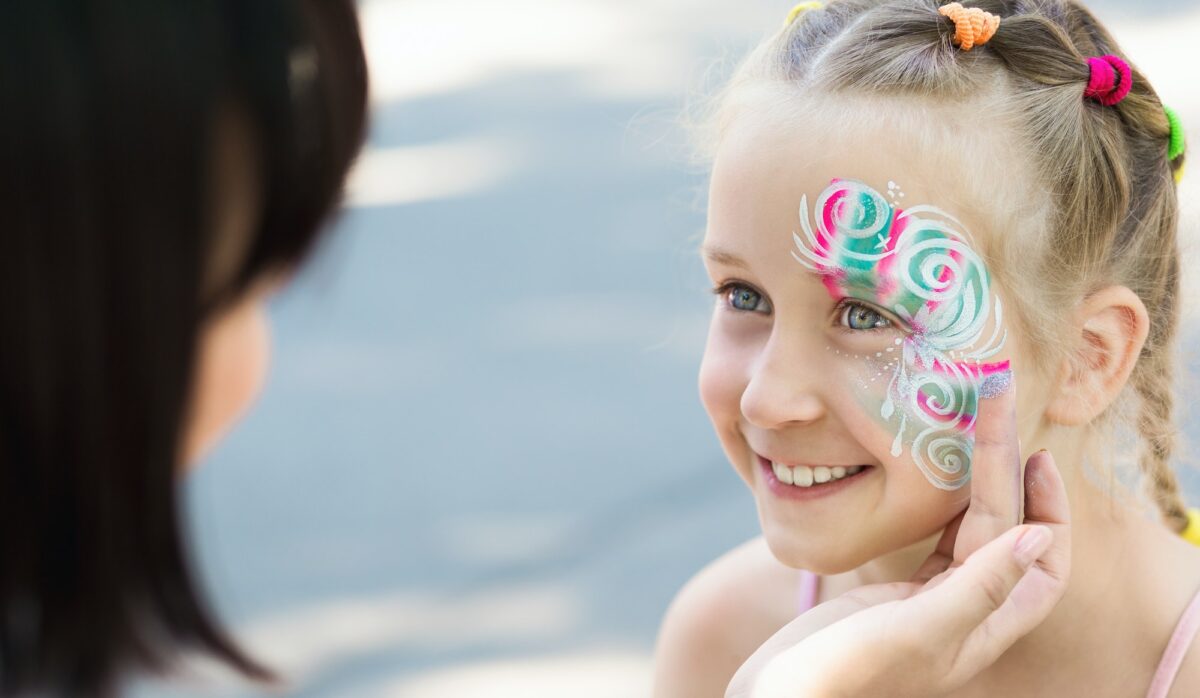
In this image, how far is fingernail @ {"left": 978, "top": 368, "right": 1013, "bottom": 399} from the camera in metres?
1.51

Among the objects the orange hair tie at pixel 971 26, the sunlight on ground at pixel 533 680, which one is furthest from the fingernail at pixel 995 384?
the sunlight on ground at pixel 533 680

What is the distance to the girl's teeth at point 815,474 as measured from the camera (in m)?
1.55

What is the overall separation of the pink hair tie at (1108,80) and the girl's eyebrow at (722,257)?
→ 409 millimetres

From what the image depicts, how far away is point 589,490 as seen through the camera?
3.13 m

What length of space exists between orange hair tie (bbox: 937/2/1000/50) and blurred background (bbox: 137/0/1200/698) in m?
0.41

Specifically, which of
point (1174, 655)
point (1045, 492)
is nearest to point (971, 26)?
point (1045, 492)

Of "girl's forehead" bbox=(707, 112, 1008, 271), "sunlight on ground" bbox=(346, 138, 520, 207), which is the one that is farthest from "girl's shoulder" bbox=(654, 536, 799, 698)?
"sunlight on ground" bbox=(346, 138, 520, 207)

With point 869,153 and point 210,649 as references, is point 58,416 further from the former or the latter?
point 869,153

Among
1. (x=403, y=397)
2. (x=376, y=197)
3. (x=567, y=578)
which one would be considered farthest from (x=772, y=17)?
(x=567, y=578)

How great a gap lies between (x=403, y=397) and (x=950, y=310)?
215 cm

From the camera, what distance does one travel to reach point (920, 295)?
4.89 ft

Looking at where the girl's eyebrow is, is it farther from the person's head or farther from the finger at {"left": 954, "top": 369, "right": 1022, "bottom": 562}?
the finger at {"left": 954, "top": 369, "right": 1022, "bottom": 562}

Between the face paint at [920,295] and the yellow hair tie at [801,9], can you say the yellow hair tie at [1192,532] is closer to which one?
the face paint at [920,295]

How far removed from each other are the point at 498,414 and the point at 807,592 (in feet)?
5.19
